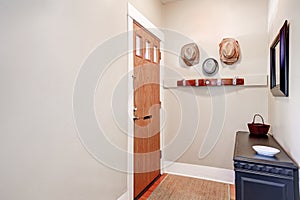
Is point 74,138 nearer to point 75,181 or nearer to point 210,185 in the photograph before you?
point 75,181

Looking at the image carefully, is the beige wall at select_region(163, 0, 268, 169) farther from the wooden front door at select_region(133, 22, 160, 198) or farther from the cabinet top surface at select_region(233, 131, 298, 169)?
the cabinet top surface at select_region(233, 131, 298, 169)

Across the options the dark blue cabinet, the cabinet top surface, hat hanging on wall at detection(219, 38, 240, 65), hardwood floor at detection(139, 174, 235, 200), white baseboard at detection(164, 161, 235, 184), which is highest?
hat hanging on wall at detection(219, 38, 240, 65)

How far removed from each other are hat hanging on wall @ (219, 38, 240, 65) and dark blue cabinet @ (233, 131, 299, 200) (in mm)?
1490

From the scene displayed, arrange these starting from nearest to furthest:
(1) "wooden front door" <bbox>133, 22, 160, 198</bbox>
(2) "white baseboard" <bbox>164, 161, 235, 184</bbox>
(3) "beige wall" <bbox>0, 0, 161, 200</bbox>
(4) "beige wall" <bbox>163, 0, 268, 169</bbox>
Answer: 1. (3) "beige wall" <bbox>0, 0, 161, 200</bbox>
2. (1) "wooden front door" <bbox>133, 22, 160, 198</bbox>
3. (4) "beige wall" <bbox>163, 0, 268, 169</bbox>
4. (2) "white baseboard" <bbox>164, 161, 235, 184</bbox>

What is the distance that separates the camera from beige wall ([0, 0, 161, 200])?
3.59 feet

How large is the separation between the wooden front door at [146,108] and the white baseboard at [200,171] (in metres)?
0.29

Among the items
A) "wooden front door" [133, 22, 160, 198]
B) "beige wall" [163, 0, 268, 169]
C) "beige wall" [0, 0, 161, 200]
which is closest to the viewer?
"beige wall" [0, 0, 161, 200]

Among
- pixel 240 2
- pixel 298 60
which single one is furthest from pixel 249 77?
pixel 298 60

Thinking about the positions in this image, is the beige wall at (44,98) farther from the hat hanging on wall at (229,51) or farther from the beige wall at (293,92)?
the hat hanging on wall at (229,51)

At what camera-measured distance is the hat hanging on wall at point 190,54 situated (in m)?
3.01

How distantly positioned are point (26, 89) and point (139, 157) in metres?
1.58

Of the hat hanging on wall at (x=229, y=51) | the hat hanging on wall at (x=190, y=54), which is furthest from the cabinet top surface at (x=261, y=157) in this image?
the hat hanging on wall at (x=190, y=54)

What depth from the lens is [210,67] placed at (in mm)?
2926

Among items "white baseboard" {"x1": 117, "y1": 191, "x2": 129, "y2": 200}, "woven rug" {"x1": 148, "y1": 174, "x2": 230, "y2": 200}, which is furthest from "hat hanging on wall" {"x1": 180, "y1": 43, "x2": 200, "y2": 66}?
"white baseboard" {"x1": 117, "y1": 191, "x2": 129, "y2": 200}
